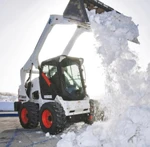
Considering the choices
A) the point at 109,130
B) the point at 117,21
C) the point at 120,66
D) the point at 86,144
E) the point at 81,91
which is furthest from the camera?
the point at 81,91

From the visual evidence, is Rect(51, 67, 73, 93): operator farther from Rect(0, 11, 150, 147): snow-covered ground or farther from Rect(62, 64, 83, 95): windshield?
Rect(0, 11, 150, 147): snow-covered ground

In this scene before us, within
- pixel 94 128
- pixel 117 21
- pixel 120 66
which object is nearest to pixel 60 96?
pixel 94 128

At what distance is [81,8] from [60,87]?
2333mm

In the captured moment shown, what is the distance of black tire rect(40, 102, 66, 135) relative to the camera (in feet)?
19.0

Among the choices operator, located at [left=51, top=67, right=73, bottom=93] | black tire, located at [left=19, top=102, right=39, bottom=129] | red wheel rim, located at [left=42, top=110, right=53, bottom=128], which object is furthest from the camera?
black tire, located at [left=19, top=102, right=39, bottom=129]

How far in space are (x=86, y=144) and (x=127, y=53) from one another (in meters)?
2.58

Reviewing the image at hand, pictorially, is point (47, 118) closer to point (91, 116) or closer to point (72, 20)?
point (91, 116)

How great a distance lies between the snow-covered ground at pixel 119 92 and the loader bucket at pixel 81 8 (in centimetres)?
26

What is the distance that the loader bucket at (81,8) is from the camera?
232 inches

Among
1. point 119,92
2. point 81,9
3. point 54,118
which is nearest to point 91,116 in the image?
point 54,118

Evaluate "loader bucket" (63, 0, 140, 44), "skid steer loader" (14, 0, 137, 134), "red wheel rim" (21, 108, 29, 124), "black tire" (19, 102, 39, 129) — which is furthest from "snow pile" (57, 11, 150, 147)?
"red wheel rim" (21, 108, 29, 124)

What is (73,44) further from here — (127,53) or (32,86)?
(127,53)

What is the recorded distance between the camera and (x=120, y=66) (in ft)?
18.1

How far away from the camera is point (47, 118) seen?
6.30 metres
